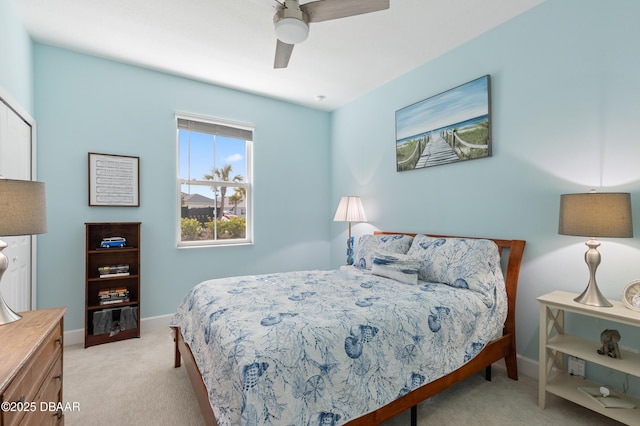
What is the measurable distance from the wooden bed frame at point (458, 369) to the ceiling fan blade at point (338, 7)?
6.64 feet

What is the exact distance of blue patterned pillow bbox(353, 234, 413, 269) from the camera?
2.97 meters

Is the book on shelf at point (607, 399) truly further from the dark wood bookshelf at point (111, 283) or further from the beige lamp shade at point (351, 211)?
the dark wood bookshelf at point (111, 283)

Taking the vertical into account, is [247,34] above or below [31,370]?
above

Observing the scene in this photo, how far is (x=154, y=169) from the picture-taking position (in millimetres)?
3354

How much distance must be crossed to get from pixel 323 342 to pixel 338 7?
195 centimetres

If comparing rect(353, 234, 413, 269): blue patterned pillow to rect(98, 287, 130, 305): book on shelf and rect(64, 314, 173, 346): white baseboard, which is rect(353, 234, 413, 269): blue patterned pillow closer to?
rect(64, 314, 173, 346): white baseboard

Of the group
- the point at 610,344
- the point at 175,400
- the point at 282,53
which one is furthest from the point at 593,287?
the point at 175,400

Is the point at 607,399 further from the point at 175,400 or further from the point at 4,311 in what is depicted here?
the point at 4,311

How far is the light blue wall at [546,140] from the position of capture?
194cm

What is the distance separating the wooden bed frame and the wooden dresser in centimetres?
67

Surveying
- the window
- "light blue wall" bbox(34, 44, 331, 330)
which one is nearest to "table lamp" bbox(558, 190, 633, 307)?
"light blue wall" bbox(34, 44, 331, 330)

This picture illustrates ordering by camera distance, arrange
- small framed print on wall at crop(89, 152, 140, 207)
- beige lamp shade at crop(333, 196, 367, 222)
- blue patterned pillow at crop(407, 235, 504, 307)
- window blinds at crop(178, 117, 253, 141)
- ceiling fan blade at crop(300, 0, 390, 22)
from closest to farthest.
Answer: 1. ceiling fan blade at crop(300, 0, 390, 22)
2. blue patterned pillow at crop(407, 235, 504, 307)
3. small framed print on wall at crop(89, 152, 140, 207)
4. window blinds at crop(178, 117, 253, 141)
5. beige lamp shade at crop(333, 196, 367, 222)

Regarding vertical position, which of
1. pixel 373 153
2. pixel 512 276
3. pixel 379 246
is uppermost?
pixel 373 153

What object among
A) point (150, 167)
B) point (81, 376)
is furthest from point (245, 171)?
point (81, 376)
